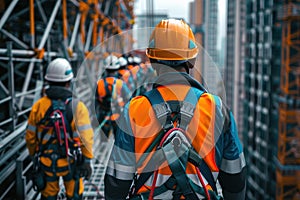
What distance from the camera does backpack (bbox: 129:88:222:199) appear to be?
1.72 metres

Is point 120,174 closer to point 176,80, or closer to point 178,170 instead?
point 178,170

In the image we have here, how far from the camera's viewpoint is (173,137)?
171cm

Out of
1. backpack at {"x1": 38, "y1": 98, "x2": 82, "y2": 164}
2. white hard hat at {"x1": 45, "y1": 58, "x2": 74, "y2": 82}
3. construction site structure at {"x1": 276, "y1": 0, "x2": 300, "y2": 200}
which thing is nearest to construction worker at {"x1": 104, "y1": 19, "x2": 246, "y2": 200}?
backpack at {"x1": 38, "y1": 98, "x2": 82, "y2": 164}

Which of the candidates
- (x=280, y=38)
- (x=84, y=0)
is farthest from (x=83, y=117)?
(x=280, y=38)

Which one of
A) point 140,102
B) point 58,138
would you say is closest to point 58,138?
point 58,138

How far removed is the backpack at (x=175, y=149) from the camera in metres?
1.72

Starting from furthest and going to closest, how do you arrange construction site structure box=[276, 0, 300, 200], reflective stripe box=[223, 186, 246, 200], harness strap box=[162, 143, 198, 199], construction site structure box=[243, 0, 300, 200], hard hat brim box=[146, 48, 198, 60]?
1. construction site structure box=[243, 0, 300, 200]
2. construction site structure box=[276, 0, 300, 200]
3. reflective stripe box=[223, 186, 246, 200]
4. hard hat brim box=[146, 48, 198, 60]
5. harness strap box=[162, 143, 198, 199]

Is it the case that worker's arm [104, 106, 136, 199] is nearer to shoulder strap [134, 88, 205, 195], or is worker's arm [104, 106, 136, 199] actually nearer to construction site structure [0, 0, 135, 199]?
shoulder strap [134, 88, 205, 195]

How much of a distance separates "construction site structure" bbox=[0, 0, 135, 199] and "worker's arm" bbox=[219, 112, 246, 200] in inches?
75.3

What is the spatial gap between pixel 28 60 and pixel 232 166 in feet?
11.9

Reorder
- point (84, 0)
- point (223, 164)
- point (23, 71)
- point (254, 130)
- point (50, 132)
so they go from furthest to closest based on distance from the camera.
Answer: point (254, 130) < point (84, 0) < point (23, 71) < point (50, 132) < point (223, 164)

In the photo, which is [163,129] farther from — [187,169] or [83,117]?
[83,117]

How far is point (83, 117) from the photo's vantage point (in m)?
3.11

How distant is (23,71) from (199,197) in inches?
214
